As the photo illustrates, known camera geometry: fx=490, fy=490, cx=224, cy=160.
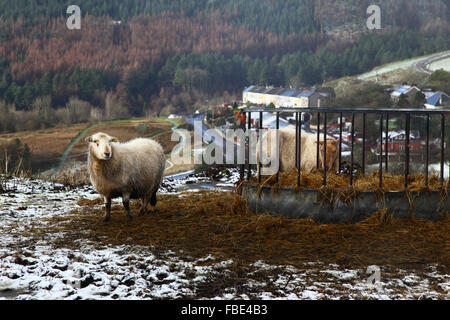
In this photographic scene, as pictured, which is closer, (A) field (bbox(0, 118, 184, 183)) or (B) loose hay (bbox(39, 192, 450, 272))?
(B) loose hay (bbox(39, 192, 450, 272))

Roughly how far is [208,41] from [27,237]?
1380 inches

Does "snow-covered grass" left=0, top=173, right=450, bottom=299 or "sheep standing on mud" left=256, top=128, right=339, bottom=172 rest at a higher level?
"sheep standing on mud" left=256, top=128, right=339, bottom=172

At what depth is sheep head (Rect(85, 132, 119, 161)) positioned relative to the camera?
657cm

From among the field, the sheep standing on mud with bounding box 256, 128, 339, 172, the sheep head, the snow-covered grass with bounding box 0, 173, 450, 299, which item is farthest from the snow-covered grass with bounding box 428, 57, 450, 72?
the snow-covered grass with bounding box 0, 173, 450, 299

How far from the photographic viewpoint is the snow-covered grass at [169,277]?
4.16 meters

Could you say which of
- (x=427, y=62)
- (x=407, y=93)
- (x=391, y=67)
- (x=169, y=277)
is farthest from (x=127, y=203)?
(x=427, y=62)

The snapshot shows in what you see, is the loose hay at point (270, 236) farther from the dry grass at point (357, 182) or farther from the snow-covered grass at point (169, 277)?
the dry grass at point (357, 182)

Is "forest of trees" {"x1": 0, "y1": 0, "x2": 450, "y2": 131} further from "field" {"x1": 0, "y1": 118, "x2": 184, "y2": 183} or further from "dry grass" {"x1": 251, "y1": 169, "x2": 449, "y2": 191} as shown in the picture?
"dry grass" {"x1": 251, "y1": 169, "x2": 449, "y2": 191}

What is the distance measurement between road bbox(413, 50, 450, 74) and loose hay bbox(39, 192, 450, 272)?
35280 millimetres

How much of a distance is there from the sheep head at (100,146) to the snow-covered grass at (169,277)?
1287mm

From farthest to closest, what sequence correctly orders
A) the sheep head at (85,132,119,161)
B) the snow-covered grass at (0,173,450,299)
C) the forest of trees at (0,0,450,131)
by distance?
the forest of trees at (0,0,450,131)
the sheep head at (85,132,119,161)
the snow-covered grass at (0,173,450,299)
